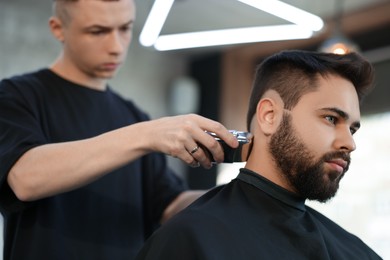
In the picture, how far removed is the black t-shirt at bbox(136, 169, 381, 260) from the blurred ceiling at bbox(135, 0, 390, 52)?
115 inches

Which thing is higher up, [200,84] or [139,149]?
[200,84]

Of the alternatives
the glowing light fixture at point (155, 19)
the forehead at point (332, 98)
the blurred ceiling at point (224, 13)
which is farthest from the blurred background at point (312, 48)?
the forehead at point (332, 98)

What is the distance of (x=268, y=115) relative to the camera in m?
1.66

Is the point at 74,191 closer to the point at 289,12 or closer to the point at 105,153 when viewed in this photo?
the point at 105,153

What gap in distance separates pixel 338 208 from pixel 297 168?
11.3 feet

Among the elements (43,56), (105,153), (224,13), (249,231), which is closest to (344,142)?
(249,231)

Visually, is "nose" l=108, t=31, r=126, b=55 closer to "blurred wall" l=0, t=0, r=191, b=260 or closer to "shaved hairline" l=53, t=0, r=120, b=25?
"shaved hairline" l=53, t=0, r=120, b=25

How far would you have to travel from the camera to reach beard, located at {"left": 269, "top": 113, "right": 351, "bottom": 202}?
1.56 m

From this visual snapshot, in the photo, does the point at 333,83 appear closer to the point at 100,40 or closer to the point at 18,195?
the point at 100,40

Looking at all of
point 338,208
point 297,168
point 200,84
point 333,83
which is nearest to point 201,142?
point 297,168

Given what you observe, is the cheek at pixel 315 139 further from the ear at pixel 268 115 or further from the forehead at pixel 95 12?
the forehead at pixel 95 12

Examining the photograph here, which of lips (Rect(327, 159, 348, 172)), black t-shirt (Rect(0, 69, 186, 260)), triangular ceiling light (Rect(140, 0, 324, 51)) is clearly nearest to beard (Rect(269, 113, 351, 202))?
lips (Rect(327, 159, 348, 172))

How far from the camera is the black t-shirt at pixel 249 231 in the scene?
1.41 meters

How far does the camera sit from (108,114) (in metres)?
1.98
